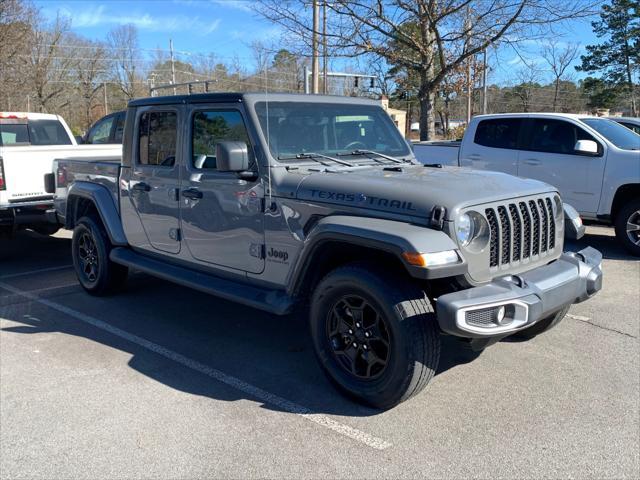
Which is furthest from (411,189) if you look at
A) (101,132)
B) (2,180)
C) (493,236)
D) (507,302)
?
(101,132)

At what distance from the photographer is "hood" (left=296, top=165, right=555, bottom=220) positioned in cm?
359

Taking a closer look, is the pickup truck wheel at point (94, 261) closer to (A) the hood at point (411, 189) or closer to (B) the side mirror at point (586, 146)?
(A) the hood at point (411, 189)

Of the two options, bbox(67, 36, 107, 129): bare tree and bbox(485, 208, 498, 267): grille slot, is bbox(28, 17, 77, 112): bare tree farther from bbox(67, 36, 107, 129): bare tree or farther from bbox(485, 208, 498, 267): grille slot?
bbox(485, 208, 498, 267): grille slot

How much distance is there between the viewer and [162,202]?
5.27 metres

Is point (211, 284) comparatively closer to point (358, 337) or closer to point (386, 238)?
point (358, 337)

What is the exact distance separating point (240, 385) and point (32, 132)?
747 cm

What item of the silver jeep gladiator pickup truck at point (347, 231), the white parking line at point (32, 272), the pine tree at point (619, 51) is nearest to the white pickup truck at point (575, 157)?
the silver jeep gladiator pickup truck at point (347, 231)

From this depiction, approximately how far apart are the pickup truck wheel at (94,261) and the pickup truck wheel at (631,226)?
6.42 m

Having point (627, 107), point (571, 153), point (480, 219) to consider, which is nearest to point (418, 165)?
point (480, 219)

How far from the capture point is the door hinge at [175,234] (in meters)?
5.14

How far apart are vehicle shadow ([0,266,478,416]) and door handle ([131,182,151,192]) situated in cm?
122

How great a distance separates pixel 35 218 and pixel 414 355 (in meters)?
6.01

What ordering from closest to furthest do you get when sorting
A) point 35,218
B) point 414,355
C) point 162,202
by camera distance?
point 414,355, point 162,202, point 35,218

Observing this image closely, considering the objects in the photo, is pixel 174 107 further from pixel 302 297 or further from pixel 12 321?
pixel 12 321
